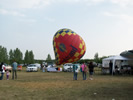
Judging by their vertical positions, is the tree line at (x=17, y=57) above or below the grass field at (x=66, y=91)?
above

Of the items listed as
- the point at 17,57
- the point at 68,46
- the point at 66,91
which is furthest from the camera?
the point at 17,57

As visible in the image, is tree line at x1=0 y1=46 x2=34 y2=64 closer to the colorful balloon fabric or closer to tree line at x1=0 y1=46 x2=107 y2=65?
tree line at x1=0 y1=46 x2=107 y2=65

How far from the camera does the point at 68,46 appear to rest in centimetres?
2953

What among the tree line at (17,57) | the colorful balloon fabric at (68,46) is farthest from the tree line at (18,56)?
the colorful balloon fabric at (68,46)

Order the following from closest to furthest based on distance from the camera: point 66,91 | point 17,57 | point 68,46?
1. point 66,91
2. point 68,46
3. point 17,57

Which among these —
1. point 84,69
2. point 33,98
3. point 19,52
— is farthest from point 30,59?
point 33,98

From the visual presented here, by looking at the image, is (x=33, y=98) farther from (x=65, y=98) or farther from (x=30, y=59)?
(x=30, y=59)

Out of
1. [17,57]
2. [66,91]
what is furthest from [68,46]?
[17,57]

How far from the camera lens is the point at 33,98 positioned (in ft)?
27.1

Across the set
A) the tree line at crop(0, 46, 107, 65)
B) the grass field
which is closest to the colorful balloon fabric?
the grass field

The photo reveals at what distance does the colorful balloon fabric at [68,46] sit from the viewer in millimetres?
29625

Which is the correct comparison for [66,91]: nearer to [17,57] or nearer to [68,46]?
[68,46]

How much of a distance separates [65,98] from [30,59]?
10462 centimetres

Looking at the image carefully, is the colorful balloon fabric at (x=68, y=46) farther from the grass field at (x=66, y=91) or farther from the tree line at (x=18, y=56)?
the tree line at (x=18, y=56)
